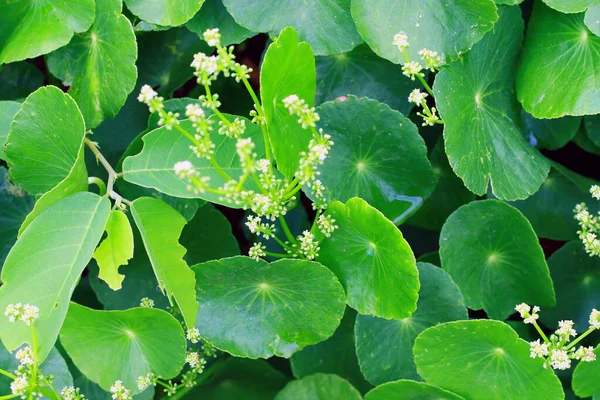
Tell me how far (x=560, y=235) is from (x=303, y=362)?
2.09 ft

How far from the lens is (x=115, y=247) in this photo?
3.32ft

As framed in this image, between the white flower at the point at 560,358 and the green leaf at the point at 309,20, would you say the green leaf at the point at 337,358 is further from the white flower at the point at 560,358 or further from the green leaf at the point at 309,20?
the green leaf at the point at 309,20

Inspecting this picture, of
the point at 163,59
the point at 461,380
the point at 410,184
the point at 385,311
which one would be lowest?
the point at 461,380

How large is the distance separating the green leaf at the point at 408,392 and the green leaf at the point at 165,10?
790mm

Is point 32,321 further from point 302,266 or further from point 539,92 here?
point 539,92

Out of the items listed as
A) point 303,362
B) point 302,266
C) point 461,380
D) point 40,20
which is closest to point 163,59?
point 40,20

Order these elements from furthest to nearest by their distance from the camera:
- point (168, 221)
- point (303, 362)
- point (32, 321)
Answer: point (303, 362) → point (168, 221) → point (32, 321)

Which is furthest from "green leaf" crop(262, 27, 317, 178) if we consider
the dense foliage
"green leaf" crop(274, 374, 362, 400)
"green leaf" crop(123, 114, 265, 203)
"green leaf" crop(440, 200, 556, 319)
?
Answer: "green leaf" crop(274, 374, 362, 400)

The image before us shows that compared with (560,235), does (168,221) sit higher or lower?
higher

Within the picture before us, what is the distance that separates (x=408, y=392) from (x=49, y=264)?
673 millimetres

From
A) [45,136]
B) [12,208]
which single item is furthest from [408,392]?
[12,208]

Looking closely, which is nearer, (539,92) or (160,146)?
(160,146)

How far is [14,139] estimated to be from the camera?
1.02 m

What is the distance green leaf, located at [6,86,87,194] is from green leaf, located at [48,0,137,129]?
0.15m
